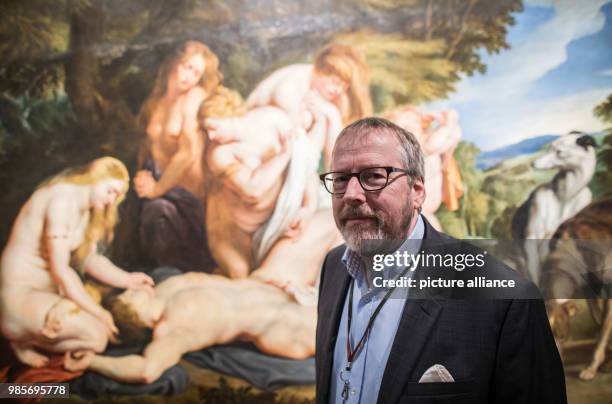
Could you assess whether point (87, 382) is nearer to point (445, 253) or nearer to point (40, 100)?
point (40, 100)

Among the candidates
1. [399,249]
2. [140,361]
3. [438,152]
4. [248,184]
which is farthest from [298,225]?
[399,249]

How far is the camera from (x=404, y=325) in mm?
1509

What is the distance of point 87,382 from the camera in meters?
4.05

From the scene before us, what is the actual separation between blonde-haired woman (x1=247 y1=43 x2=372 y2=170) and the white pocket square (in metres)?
2.78

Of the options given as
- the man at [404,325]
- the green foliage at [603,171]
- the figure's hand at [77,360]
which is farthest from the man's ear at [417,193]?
the figure's hand at [77,360]

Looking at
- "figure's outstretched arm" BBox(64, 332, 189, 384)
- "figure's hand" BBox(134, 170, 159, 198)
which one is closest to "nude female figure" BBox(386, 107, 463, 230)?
"figure's hand" BBox(134, 170, 159, 198)

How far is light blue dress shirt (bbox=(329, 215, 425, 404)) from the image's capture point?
1523 mm

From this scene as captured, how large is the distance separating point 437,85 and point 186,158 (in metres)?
2.08

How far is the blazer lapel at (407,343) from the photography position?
1449mm

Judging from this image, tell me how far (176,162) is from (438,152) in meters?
2.09

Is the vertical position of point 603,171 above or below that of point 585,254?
above

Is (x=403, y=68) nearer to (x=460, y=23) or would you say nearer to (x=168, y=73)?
(x=460, y=23)

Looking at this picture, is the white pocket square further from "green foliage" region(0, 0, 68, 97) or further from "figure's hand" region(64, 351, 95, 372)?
"green foliage" region(0, 0, 68, 97)

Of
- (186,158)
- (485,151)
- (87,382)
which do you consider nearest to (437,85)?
(485,151)
